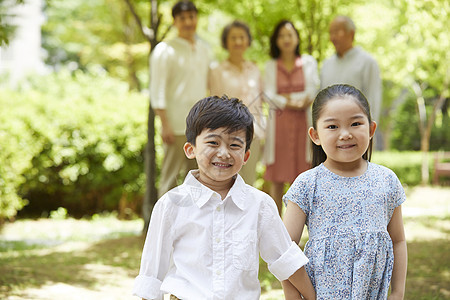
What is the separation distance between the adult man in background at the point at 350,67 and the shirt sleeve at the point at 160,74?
1402mm

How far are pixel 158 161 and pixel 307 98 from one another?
13.6 feet

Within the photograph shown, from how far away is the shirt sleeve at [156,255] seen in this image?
2.01 metres

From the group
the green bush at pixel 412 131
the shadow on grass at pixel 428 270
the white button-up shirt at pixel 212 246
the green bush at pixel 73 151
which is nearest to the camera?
the white button-up shirt at pixel 212 246

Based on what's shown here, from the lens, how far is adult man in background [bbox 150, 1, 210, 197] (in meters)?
5.16

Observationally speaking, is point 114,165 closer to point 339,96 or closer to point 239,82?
point 239,82

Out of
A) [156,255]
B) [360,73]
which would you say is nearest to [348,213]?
[156,255]

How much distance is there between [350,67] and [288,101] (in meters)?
0.64


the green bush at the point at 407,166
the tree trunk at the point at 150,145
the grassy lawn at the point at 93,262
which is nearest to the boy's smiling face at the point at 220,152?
the grassy lawn at the point at 93,262

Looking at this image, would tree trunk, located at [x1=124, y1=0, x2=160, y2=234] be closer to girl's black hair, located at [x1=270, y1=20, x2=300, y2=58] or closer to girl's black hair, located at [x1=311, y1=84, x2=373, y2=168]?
girl's black hair, located at [x1=270, y1=20, x2=300, y2=58]

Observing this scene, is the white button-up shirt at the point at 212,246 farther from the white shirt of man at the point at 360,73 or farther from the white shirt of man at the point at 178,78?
the white shirt of man at the point at 178,78

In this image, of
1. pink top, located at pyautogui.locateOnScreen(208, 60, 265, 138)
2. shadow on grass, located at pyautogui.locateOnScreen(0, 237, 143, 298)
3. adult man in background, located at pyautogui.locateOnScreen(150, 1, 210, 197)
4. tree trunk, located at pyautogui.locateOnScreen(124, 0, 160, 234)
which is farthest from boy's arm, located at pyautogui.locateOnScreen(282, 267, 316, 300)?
tree trunk, located at pyautogui.locateOnScreen(124, 0, 160, 234)

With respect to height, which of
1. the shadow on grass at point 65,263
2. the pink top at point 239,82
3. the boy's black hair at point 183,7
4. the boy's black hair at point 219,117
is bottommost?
the shadow on grass at point 65,263

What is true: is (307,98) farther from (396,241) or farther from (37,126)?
(37,126)

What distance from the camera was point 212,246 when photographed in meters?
2.01
